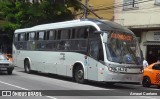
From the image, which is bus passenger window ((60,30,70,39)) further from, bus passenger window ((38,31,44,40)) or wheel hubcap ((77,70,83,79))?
bus passenger window ((38,31,44,40))

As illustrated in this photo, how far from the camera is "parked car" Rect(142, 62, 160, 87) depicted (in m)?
20.0

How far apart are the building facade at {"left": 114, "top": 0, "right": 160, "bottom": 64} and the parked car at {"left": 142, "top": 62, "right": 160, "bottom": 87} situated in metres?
6.90

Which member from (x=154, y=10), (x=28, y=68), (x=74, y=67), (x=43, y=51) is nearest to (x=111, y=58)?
(x=74, y=67)

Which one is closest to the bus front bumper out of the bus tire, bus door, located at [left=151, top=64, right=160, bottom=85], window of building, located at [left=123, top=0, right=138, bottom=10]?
the bus tire

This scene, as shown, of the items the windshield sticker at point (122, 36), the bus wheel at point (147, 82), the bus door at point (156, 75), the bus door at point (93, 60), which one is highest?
the windshield sticker at point (122, 36)

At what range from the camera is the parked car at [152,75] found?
19953mm

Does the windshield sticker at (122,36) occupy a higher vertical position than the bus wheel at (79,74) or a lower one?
higher

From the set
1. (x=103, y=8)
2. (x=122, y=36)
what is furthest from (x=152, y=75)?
(x=103, y=8)

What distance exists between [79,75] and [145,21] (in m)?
10.8

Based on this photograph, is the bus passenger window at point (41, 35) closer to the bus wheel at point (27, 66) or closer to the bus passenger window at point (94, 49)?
the bus wheel at point (27, 66)

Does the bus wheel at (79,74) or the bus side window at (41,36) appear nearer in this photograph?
the bus wheel at (79,74)

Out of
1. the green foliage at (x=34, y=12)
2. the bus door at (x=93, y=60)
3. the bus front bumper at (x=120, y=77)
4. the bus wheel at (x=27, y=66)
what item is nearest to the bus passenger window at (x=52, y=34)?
the bus wheel at (x=27, y=66)

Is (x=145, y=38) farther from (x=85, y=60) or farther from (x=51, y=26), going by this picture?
(x=85, y=60)

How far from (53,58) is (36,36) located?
3.11 metres
